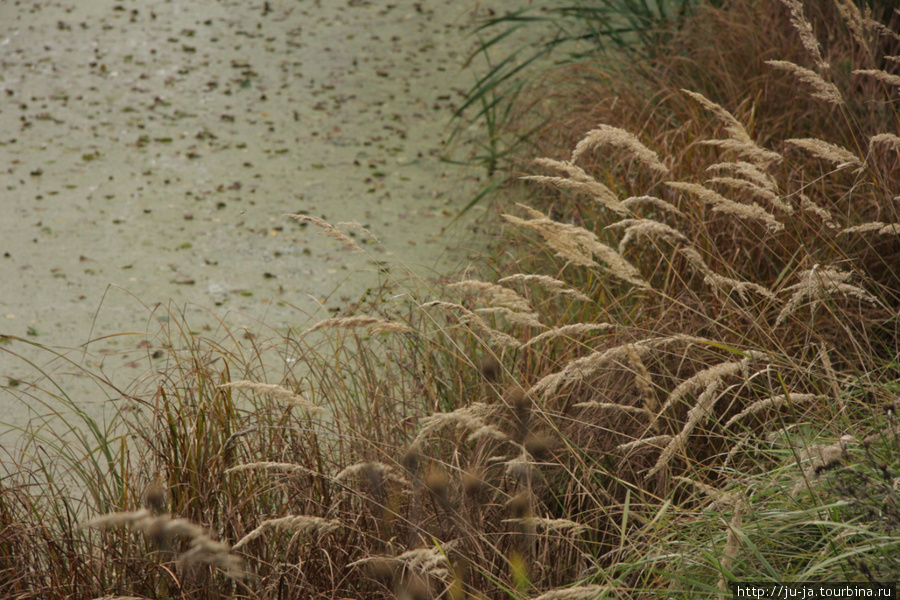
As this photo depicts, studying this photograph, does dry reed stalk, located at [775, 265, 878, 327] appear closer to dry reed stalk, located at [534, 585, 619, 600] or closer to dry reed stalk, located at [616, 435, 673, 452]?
dry reed stalk, located at [616, 435, 673, 452]

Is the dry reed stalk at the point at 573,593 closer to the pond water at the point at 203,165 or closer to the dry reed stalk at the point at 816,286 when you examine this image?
the dry reed stalk at the point at 816,286

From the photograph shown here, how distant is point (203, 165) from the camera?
3838 millimetres

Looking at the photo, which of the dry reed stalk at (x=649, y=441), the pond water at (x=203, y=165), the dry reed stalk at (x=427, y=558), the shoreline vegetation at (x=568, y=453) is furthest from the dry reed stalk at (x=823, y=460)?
the pond water at (x=203, y=165)

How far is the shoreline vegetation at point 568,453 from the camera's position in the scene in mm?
1109

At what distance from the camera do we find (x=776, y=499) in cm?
122

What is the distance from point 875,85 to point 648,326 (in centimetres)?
122

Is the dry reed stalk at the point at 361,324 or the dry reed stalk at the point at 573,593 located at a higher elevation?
the dry reed stalk at the point at 361,324

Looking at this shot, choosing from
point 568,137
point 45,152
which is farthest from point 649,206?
point 45,152

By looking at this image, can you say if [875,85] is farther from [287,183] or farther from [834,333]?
[287,183]

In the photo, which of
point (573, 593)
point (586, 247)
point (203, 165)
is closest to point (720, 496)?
point (573, 593)

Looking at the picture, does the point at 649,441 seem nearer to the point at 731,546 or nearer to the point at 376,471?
the point at 731,546

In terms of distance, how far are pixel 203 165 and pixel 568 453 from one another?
286cm

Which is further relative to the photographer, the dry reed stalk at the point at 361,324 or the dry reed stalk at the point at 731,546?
the dry reed stalk at the point at 361,324

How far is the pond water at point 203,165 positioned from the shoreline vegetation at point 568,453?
532mm
